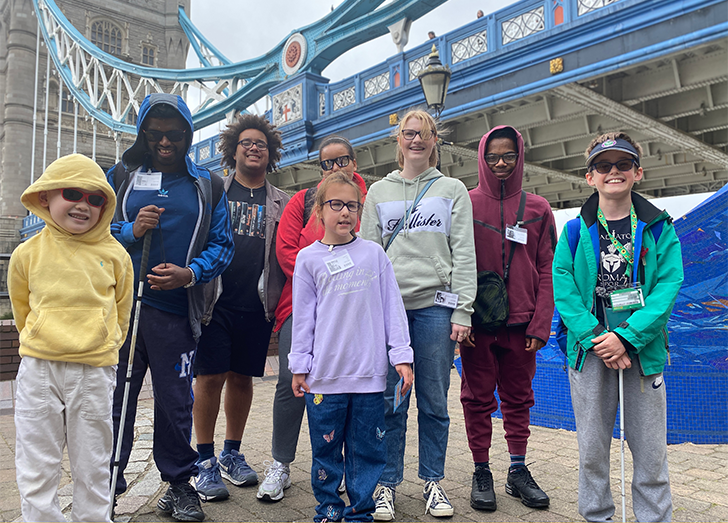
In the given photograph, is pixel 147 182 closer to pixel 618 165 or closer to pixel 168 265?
pixel 168 265

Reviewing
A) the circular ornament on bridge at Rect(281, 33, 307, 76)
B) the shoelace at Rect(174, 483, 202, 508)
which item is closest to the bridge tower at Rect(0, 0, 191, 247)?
the circular ornament on bridge at Rect(281, 33, 307, 76)

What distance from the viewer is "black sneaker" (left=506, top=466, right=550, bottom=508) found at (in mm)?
2742

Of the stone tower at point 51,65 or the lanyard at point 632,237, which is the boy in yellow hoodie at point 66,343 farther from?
the stone tower at point 51,65

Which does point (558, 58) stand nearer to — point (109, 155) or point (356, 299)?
point (356, 299)

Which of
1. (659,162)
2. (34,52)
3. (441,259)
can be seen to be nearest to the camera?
(441,259)

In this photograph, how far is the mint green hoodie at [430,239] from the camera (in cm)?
274

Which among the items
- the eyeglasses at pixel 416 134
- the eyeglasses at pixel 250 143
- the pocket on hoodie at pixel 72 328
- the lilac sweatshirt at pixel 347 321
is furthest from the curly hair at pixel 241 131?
the pocket on hoodie at pixel 72 328

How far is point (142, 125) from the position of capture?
108 inches

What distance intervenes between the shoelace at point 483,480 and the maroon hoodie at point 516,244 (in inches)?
29.8

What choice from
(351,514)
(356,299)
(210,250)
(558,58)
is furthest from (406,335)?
(558,58)

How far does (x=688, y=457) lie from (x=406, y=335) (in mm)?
2419

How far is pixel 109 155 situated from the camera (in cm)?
4478

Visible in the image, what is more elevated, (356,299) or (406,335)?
(356,299)

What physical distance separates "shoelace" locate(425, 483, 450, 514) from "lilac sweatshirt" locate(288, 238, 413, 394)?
614 millimetres
